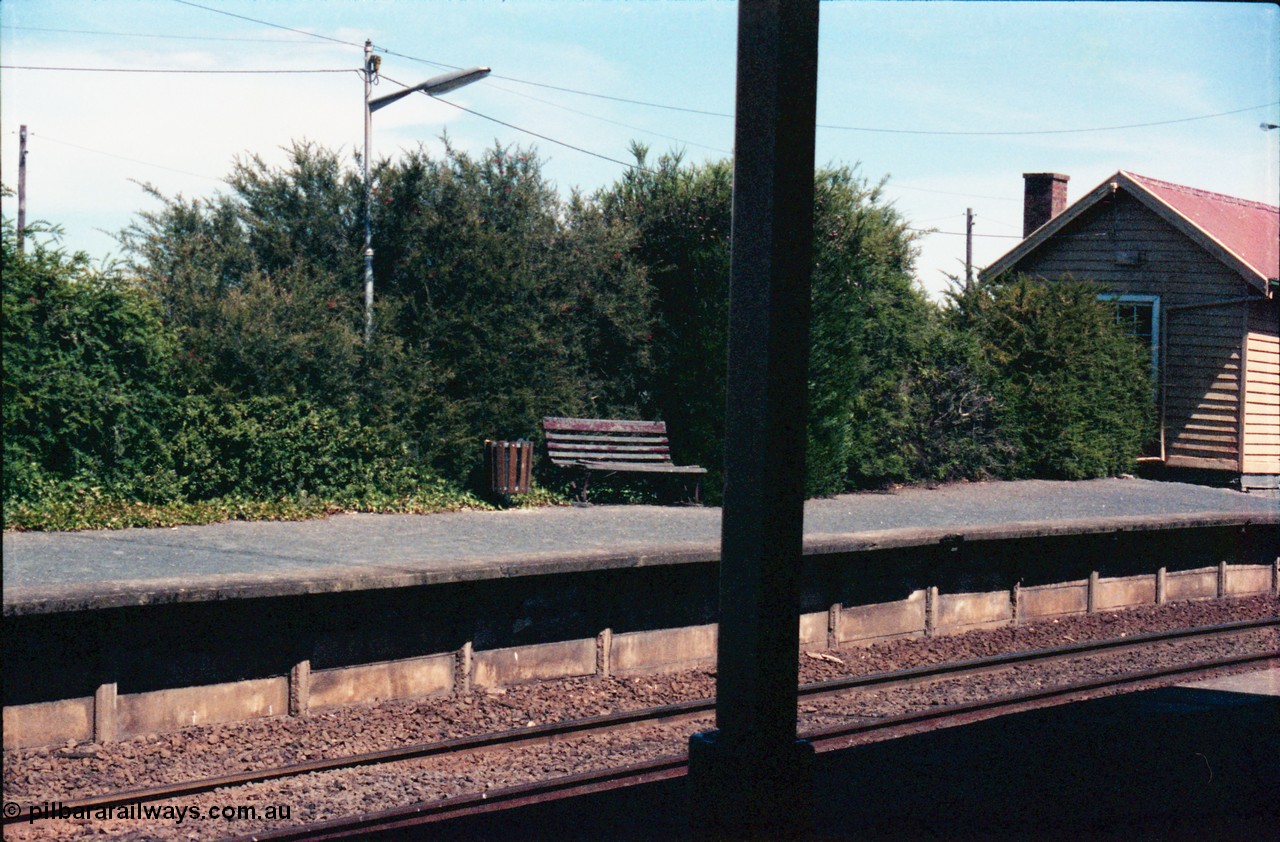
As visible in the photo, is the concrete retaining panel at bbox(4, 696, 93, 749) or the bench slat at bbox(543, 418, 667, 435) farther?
the bench slat at bbox(543, 418, 667, 435)

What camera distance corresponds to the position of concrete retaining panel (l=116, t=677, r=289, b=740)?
20.8 ft

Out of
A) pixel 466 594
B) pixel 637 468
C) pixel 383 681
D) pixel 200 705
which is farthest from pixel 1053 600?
pixel 200 705

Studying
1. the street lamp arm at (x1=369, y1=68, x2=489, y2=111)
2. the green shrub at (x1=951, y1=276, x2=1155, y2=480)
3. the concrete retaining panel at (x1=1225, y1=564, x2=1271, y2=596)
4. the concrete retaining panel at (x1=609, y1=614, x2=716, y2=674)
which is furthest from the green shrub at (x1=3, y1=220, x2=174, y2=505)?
the green shrub at (x1=951, y1=276, x2=1155, y2=480)

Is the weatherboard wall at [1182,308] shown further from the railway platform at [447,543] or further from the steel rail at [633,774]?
the steel rail at [633,774]

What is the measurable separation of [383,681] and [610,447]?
26.1 ft

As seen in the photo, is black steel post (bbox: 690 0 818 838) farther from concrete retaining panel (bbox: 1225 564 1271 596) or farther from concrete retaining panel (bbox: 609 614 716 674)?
concrete retaining panel (bbox: 1225 564 1271 596)

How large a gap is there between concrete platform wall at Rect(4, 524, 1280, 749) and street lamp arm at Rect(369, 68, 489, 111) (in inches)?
327

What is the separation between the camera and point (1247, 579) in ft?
45.5

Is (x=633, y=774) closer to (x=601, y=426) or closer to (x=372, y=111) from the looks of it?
(x=601, y=426)

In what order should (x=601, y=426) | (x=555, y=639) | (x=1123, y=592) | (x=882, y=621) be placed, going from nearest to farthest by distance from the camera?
(x=555, y=639) → (x=882, y=621) → (x=1123, y=592) → (x=601, y=426)

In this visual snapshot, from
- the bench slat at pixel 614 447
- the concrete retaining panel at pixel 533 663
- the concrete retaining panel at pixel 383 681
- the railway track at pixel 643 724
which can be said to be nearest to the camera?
the railway track at pixel 643 724

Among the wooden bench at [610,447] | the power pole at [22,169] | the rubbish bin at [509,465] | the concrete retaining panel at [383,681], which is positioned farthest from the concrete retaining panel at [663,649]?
the power pole at [22,169]

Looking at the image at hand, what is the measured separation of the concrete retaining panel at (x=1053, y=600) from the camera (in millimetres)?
11375

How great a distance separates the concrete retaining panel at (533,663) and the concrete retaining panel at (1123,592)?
630 centimetres
